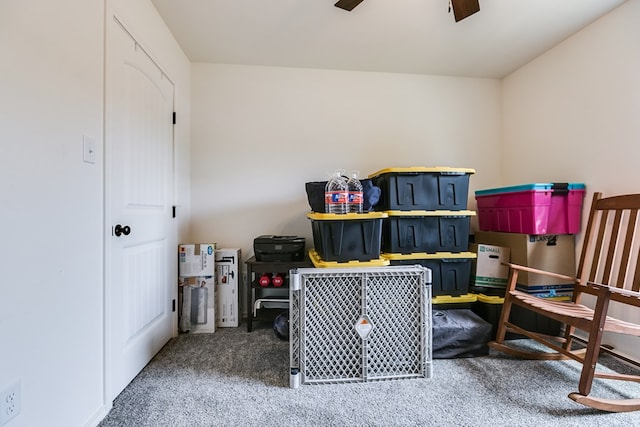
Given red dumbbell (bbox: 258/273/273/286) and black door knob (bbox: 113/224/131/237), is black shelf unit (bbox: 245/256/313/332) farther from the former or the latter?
black door knob (bbox: 113/224/131/237)

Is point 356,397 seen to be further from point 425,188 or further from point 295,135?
point 295,135

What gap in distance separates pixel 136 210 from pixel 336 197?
1.25m

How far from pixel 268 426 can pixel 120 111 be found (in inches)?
71.8

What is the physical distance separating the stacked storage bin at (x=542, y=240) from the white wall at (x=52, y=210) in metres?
2.56

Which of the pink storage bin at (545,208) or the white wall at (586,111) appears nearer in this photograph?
the white wall at (586,111)

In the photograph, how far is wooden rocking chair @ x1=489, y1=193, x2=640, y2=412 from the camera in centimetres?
137

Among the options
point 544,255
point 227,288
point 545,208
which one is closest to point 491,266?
point 544,255

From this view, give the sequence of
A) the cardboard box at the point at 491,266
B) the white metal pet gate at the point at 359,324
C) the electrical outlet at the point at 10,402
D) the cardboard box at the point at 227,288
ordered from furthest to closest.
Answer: the cardboard box at the point at 227,288, the cardboard box at the point at 491,266, the white metal pet gate at the point at 359,324, the electrical outlet at the point at 10,402

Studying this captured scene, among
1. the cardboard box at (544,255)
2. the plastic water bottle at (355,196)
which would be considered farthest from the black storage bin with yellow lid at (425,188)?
the cardboard box at (544,255)

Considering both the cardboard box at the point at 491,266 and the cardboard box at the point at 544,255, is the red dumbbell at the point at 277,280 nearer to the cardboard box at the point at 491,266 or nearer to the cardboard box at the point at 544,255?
the cardboard box at the point at 491,266

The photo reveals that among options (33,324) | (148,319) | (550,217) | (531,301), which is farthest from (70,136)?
(550,217)

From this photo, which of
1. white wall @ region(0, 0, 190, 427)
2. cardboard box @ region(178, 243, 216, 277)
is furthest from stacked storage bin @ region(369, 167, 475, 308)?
white wall @ region(0, 0, 190, 427)

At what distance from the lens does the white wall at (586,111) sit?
1.86 m

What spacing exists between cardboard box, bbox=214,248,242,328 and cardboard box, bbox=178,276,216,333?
0.25 ft
